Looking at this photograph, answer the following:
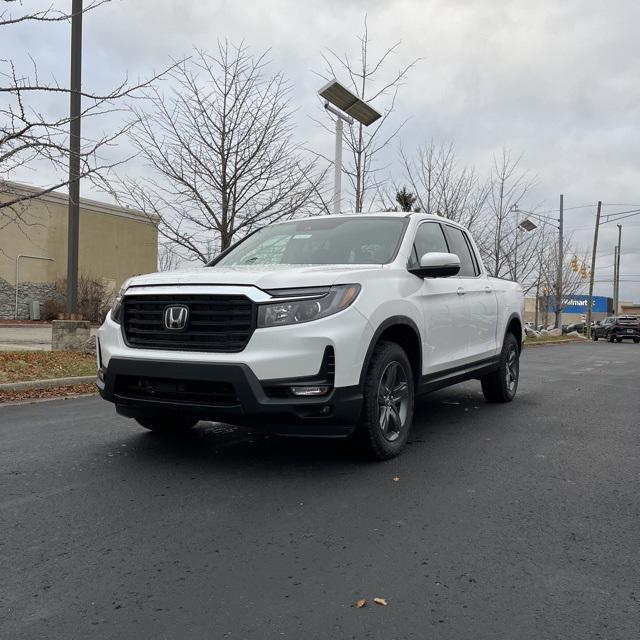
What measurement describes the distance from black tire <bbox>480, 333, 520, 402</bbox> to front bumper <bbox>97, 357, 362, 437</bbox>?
3701 millimetres

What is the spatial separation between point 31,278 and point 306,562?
2647 cm

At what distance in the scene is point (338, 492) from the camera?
13.0ft

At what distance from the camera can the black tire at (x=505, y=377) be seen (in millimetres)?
7469

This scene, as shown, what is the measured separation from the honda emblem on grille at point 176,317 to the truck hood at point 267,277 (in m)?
0.18

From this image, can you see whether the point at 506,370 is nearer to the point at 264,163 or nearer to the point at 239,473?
the point at 239,473

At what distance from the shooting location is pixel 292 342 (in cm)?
400

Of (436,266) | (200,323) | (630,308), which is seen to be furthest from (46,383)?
(630,308)

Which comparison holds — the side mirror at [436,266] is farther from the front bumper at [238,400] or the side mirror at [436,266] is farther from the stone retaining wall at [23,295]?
the stone retaining wall at [23,295]

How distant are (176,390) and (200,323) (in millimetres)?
472

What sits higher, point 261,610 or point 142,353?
point 142,353

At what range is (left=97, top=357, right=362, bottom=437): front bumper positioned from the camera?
3992 mm

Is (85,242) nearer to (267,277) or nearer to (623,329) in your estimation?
(267,277)

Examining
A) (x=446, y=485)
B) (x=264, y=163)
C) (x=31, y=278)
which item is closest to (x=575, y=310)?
(x=31, y=278)

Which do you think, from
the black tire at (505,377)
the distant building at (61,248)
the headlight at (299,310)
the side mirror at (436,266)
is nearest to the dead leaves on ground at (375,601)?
the headlight at (299,310)
